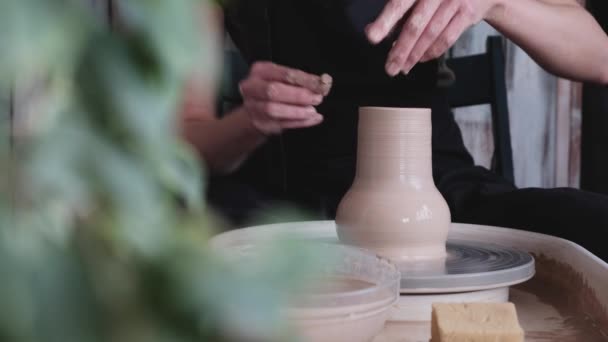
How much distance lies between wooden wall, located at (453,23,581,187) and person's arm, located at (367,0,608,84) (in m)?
0.98

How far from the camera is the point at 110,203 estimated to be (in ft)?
0.44

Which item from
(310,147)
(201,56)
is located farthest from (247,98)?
(201,56)

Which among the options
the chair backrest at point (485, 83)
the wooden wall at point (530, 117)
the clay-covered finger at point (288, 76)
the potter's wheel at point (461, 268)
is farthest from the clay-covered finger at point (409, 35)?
the wooden wall at point (530, 117)

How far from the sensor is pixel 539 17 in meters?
1.25

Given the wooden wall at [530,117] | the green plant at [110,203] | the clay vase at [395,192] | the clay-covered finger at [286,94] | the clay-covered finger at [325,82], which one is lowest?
the wooden wall at [530,117]

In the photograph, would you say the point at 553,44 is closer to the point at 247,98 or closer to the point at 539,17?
the point at 539,17

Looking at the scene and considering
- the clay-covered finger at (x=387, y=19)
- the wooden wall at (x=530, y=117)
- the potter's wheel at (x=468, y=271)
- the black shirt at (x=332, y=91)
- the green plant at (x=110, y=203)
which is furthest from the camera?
the wooden wall at (x=530, y=117)

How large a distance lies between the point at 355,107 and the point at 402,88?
90 mm

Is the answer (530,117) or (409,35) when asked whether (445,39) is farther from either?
(530,117)

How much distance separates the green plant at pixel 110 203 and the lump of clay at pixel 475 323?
1.54ft

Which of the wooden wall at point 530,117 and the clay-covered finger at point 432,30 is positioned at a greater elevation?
the clay-covered finger at point 432,30

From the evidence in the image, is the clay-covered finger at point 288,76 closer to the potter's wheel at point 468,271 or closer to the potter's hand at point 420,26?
the potter's hand at point 420,26

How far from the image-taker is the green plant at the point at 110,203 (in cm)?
12

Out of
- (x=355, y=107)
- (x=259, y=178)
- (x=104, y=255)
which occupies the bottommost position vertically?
(x=259, y=178)
